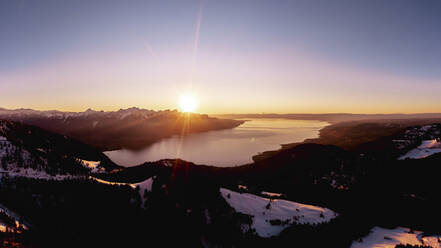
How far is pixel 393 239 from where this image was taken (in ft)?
70.6

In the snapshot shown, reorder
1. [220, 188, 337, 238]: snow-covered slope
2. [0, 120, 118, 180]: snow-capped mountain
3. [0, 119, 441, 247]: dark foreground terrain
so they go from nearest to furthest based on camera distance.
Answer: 1. [0, 119, 441, 247]: dark foreground terrain
2. [220, 188, 337, 238]: snow-covered slope
3. [0, 120, 118, 180]: snow-capped mountain

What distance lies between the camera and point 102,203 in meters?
21.8

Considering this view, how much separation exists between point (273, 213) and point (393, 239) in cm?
1216

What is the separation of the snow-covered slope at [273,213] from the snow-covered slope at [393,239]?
4.43 m

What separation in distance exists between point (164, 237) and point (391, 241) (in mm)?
22725

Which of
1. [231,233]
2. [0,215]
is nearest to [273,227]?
[231,233]

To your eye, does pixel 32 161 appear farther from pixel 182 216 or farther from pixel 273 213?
pixel 273 213

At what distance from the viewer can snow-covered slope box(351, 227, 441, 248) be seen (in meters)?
20.2

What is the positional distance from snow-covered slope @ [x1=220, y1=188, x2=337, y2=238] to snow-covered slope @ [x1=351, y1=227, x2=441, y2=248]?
14.5 ft

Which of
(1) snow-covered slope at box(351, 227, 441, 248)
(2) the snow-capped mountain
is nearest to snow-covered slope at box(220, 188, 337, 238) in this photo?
(1) snow-covered slope at box(351, 227, 441, 248)

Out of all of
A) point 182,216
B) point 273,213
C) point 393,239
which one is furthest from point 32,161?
point 393,239

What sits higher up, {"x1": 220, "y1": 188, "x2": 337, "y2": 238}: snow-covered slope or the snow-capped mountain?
{"x1": 220, "y1": 188, "x2": 337, "y2": 238}: snow-covered slope

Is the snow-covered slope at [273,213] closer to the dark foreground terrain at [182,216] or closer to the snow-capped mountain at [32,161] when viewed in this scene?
the dark foreground terrain at [182,216]

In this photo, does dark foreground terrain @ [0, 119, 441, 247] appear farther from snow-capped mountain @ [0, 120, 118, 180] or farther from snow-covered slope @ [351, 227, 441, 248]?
snow-capped mountain @ [0, 120, 118, 180]
